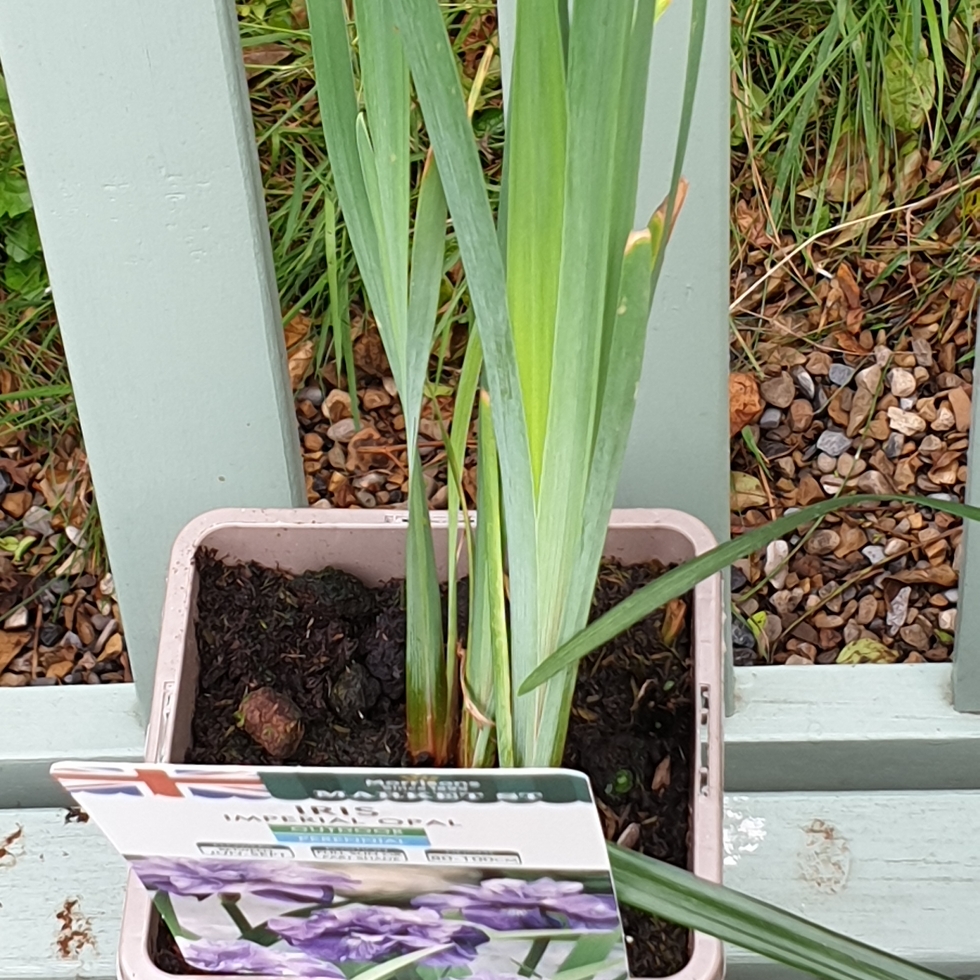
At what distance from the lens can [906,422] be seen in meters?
1.30

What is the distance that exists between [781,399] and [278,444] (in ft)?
2.29

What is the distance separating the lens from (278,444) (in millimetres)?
739

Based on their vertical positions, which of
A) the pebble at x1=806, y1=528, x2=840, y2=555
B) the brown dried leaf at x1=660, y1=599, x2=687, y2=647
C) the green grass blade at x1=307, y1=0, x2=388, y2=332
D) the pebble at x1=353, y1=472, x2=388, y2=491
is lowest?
the pebble at x1=806, y1=528, x2=840, y2=555

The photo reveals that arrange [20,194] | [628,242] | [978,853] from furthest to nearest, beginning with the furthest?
[20,194] < [978,853] < [628,242]

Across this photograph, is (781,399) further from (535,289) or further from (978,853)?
(535,289)

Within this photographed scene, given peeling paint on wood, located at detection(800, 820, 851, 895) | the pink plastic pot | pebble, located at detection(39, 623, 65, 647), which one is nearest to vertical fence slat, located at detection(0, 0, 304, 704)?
the pink plastic pot

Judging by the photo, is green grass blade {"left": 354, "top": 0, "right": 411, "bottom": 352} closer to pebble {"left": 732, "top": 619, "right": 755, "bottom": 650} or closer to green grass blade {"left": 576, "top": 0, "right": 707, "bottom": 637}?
green grass blade {"left": 576, "top": 0, "right": 707, "bottom": 637}

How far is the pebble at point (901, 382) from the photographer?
131 cm

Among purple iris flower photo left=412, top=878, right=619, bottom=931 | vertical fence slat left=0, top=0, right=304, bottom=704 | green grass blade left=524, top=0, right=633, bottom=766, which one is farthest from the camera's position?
Result: vertical fence slat left=0, top=0, right=304, bottom=704

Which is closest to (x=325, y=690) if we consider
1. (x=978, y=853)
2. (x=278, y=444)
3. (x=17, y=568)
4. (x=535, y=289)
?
(x=278, y=444)

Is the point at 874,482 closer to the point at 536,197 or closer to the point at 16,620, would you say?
the point at 16,620

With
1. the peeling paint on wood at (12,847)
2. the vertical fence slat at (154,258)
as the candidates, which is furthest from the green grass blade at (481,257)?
the peeling paint on wood at (12,847)

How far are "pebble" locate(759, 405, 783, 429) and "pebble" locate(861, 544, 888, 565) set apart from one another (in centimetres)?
15

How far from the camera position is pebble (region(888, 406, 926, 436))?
130 centimetres
